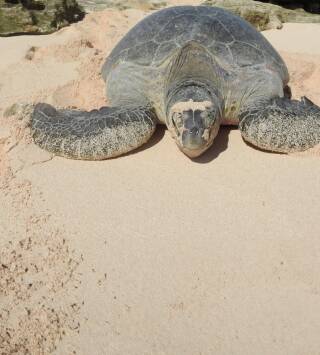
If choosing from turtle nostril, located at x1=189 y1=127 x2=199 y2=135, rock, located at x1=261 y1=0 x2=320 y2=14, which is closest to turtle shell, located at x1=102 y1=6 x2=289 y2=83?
turtle nostril, located at x1=189 y1=127 x2=199 y2=135

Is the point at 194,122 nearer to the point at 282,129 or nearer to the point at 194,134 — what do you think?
the point at 194,134

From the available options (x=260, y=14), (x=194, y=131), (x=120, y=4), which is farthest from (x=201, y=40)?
(x=120, y=4)

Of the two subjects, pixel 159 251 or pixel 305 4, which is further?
pixel 305 4

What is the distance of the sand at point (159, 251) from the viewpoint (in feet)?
5.50

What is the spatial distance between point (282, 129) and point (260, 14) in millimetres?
3730

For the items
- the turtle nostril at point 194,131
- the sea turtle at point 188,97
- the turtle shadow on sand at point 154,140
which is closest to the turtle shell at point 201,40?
the sea turtle at point 188,97

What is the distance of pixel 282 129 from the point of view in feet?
8.48

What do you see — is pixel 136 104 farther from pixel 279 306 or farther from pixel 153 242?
pixel 279 306

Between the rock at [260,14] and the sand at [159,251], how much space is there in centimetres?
329

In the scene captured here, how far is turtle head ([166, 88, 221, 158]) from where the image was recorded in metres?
2.51

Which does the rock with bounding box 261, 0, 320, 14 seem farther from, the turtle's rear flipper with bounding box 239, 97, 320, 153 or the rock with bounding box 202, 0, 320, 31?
the turtle's rear flipper with bounding box 239, 97, 320, 153

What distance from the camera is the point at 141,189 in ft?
8.15

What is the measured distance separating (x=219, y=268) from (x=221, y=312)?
25 centimetres

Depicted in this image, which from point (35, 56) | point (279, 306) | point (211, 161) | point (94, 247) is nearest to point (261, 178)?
point (211, 161)
